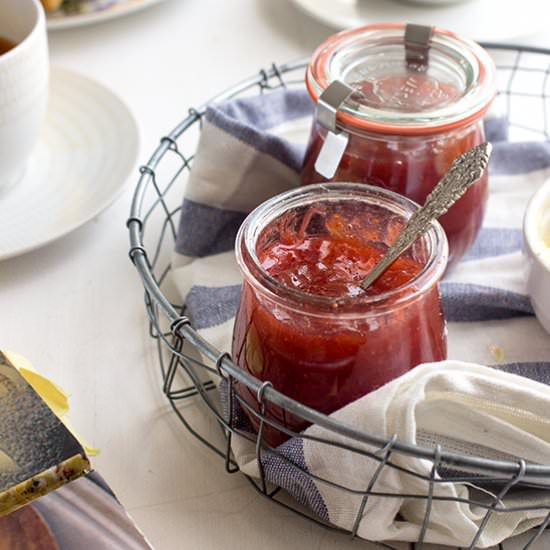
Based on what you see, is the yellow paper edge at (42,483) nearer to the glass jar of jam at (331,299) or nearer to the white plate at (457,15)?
the glass jar of jam at (331,299)

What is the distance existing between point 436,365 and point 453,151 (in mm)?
163

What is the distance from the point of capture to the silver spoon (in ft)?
1.50

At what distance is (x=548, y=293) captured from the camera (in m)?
0.53

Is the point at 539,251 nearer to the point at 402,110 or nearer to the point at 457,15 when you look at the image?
the point at 402,110

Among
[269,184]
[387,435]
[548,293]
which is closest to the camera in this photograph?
[387,435]

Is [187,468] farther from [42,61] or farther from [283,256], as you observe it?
[42,61]

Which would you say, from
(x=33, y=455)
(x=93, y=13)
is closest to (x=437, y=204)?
(x=33, y=455)

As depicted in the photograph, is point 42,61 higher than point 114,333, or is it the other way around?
point 42,61

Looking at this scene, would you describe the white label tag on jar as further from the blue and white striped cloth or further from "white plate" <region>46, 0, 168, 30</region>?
"white plate" <region>46, 0, 168, 30</region>

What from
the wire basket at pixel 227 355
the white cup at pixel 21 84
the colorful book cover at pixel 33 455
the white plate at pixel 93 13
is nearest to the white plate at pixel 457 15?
the wire basket at pixel 227 355

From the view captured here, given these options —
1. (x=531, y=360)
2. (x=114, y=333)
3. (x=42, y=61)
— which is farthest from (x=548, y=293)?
(x=42, y=61)

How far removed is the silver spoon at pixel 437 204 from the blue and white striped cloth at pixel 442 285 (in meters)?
0.06

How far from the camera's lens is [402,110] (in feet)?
1.81

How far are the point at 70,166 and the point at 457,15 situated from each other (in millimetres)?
383
